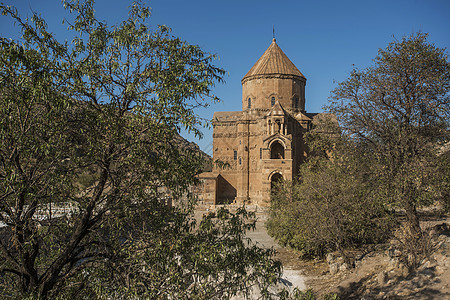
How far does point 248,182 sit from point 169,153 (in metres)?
22.9

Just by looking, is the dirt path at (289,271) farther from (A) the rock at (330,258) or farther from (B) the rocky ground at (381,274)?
(A) the rock at (330,258)

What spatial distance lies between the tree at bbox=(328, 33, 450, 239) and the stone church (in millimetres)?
13923

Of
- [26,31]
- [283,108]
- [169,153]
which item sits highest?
[283,108]

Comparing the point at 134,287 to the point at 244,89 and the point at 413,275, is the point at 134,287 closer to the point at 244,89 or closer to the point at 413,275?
the point at 413,275

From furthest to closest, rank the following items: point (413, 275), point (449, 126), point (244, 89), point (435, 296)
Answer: point (244, 89) → point (449, 126) → point (413, 275) → point (435, 296)

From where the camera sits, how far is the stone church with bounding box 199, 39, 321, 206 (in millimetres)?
26844

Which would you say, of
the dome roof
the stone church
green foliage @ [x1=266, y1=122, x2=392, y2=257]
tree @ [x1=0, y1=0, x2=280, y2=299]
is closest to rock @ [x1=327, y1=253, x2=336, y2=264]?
green foliage @ [x1=266, y1=122, x2=392, y2=257]

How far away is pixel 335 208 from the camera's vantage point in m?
13.7

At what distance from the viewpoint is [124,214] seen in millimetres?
5594

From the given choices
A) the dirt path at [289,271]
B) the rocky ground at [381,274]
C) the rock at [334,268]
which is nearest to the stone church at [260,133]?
the dirt path at [289,271]

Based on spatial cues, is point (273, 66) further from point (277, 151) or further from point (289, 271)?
point (289, 271)

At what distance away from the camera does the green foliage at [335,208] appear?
12883mm

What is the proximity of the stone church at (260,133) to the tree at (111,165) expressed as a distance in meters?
20.9

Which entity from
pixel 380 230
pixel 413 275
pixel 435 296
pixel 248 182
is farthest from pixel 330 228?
pixel 248 182
